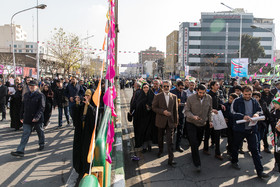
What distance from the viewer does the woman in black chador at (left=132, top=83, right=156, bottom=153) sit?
620cm

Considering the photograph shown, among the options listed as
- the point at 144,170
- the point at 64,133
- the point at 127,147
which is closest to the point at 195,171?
the point at 144,170

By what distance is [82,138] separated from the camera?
4469 millimetres

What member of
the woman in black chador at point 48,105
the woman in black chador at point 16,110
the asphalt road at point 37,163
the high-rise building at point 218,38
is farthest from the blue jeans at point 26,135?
the high-rise building at point 218,38

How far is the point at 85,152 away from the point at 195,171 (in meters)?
2.34

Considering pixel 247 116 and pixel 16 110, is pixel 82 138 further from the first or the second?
pixel 16 110

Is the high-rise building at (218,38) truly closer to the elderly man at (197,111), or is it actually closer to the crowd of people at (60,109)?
the crowd of people at (60,109)

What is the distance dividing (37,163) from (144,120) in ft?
8.99

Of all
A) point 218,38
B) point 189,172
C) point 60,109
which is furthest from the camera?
point 218,38

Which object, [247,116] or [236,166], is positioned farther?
[236,166]

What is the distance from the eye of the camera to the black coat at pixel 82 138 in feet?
14.3

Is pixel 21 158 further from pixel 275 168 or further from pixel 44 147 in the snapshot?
pixel 275 168

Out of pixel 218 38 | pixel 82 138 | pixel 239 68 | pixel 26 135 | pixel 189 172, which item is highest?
pixel 218 38

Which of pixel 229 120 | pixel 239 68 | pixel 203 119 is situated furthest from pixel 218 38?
pixel 203 119

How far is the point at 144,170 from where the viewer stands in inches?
198
